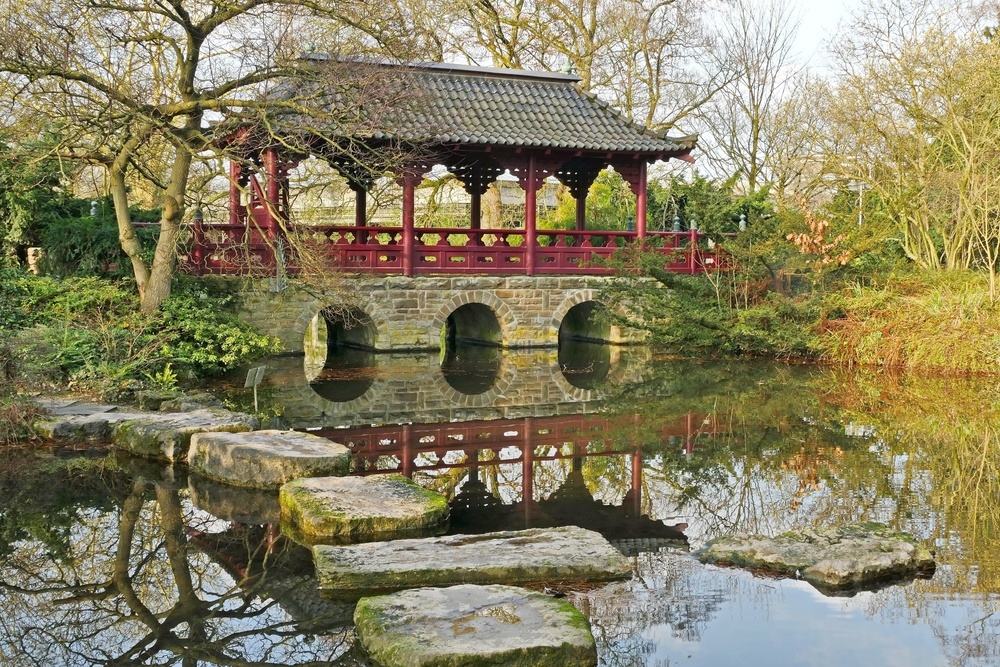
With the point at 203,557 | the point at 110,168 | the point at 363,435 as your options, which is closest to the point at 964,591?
the point at 203,557

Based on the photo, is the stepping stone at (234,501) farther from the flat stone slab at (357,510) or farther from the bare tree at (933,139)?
the bare tree at (933,139)

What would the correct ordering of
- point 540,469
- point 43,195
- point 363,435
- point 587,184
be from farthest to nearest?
point 587,184
point 43,195
point 363,435
point 540,469

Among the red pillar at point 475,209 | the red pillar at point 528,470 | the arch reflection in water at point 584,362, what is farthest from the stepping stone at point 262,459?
the red pillar at point 475,209

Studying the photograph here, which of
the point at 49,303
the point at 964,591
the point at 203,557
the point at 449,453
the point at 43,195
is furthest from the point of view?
the point at 43,195

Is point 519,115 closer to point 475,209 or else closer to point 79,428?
point 475,209

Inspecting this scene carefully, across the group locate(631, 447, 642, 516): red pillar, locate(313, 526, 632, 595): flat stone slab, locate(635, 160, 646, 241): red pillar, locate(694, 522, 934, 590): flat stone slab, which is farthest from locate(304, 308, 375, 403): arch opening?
locate(694, 522, 934, 590): flat stone slab

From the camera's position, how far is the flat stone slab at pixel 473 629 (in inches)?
180

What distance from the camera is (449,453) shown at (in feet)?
31.7

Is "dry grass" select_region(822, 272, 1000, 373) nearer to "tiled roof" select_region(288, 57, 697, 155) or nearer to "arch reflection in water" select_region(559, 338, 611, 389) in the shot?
"arch reflection in water" select_region(559, 338, 611, 389)

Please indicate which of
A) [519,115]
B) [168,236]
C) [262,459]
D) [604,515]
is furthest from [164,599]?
[519,115]

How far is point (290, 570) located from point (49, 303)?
938 centimetres

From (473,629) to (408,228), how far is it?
45.2 feet

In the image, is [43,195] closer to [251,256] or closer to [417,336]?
[251,256]

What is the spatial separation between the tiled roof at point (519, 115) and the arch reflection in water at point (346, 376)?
4.00 meters
